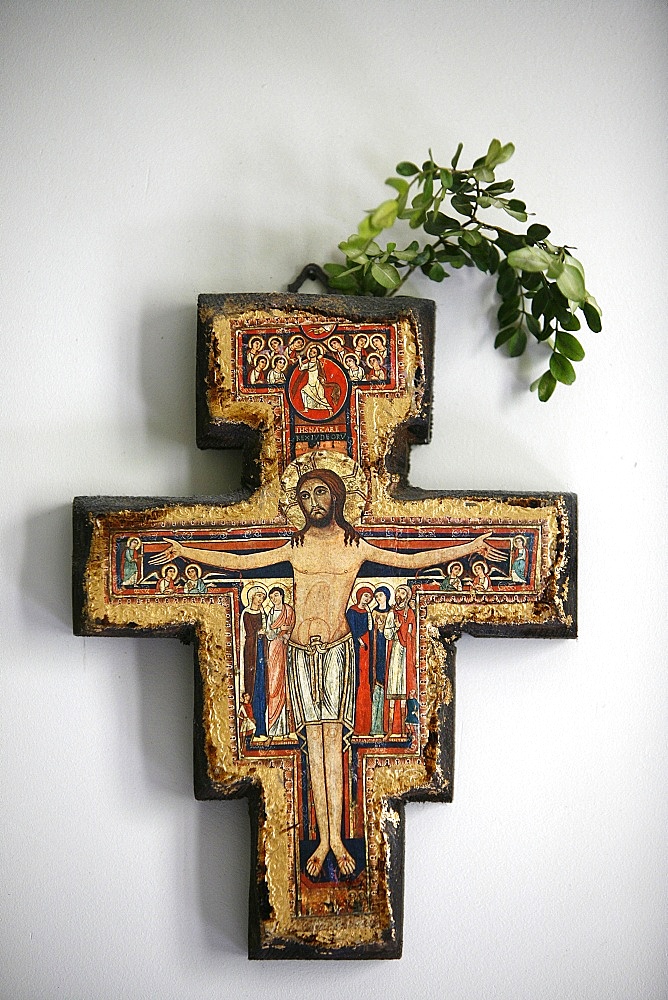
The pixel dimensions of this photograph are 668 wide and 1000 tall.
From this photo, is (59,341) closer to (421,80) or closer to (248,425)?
(248,425)

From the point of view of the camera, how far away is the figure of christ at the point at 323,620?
1.14 m

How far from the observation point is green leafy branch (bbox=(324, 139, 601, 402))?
1.09m

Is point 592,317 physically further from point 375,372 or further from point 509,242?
point 375,372

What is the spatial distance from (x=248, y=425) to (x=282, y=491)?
0.10 m

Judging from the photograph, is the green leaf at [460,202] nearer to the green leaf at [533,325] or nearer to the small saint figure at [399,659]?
the green leaf at [533,325]

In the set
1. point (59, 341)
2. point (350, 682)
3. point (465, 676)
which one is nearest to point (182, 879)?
point (350, 682)

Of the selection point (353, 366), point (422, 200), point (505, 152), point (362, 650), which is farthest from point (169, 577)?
point (505, 152)

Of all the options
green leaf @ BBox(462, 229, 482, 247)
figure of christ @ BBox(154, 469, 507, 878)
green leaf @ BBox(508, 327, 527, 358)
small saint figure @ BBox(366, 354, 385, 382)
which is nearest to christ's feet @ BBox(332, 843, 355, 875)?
figure of christ @ BBox(154, 469, 507, 878)

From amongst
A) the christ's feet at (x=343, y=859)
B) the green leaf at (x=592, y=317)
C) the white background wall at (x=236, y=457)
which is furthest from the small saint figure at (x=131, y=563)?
the green leaf at (x=592, y=317)

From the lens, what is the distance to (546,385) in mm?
1192

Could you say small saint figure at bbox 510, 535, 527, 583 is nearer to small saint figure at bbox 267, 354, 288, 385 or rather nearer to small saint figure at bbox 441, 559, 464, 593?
small saint figure at bbox 441, 559, 464, 593

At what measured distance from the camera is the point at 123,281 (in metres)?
1.23

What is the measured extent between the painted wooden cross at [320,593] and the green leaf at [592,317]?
0.22m

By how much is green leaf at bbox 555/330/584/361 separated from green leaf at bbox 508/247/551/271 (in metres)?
0.12
